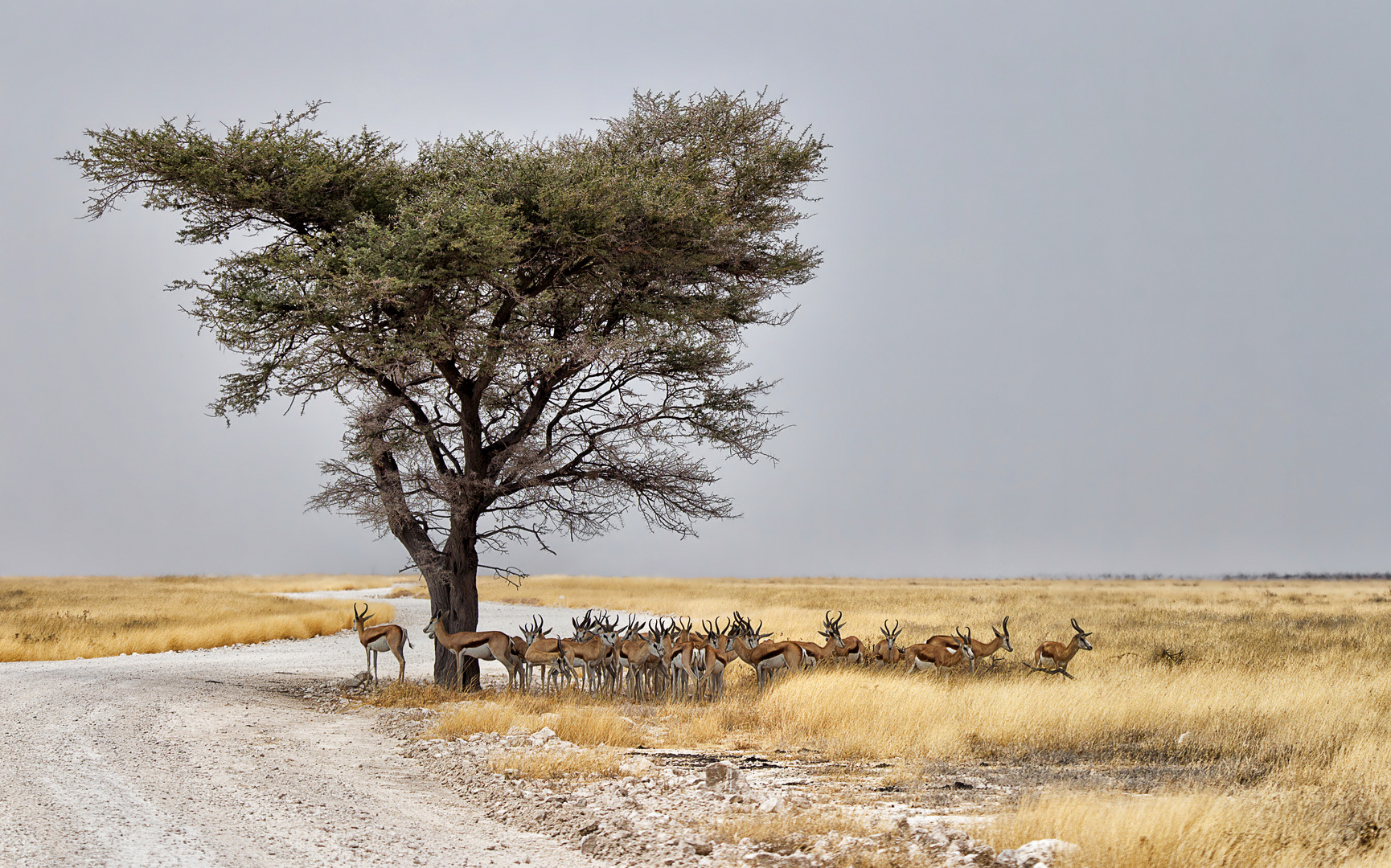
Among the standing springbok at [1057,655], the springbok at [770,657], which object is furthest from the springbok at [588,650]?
the standing springbok at [1057,655]

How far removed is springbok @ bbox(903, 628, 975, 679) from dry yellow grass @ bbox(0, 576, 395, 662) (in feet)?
65.0

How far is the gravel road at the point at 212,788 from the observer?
7.01 meters

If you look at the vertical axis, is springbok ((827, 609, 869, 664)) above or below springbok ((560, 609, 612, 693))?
below

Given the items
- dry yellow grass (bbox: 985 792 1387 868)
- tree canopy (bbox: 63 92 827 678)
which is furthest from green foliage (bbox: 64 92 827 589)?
dry yellow grass (bbox: 985 792 1387 868)

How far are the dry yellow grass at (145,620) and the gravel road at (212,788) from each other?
28.7 ft

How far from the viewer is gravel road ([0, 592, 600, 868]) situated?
7.01m

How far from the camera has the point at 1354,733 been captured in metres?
11.1

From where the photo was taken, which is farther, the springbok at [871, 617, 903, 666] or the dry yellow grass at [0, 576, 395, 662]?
the dry yellow grass at [0, 576, 395, 662]

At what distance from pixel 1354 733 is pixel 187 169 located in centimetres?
1810

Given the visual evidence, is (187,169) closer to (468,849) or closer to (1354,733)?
(468,849)

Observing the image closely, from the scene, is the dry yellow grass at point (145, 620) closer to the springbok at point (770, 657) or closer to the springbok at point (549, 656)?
the springbok at point (549, 656)

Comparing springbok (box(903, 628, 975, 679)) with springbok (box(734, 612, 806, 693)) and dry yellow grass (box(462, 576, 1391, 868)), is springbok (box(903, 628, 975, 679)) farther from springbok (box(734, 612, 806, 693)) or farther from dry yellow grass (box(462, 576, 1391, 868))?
springbok (box(734, 612, 806, 693))

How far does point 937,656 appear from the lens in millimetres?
16719

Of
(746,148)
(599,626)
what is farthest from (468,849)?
(746,148)
